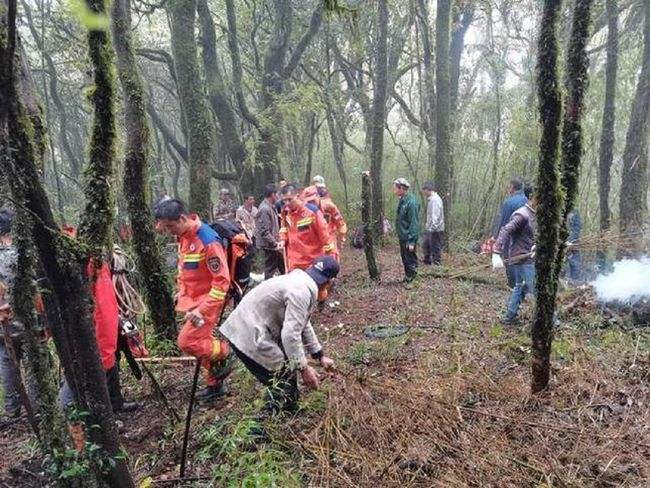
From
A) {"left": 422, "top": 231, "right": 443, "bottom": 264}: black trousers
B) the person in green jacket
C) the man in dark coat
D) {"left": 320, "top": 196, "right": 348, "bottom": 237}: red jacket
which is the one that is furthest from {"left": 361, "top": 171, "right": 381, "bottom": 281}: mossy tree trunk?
{"left": 422, "top": 231, "right": 443, "bottom": 264}: black trousers

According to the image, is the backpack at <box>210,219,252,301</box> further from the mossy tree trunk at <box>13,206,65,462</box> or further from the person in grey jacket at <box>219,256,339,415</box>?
the mossy tree trunk at <box>13,206,65,462</box>

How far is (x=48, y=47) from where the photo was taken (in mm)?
15141

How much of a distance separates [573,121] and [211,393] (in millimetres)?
3980

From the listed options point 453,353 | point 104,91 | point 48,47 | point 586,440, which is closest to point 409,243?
point 453,353

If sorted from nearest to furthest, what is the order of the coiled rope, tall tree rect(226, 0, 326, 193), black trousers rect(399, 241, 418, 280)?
1. the coiled rope
2. black trousers rect(399, 241, 418, 280)
3. tall tree rect(226, 0, 326, 193)

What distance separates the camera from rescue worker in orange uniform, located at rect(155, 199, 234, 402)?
4.46 meters

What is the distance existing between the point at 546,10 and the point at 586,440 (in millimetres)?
3071

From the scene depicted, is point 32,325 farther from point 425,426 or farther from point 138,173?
point 138,173

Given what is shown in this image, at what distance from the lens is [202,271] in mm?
4777

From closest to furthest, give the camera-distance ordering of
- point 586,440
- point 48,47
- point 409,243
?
point 586,440, point 409,243, point 48,47

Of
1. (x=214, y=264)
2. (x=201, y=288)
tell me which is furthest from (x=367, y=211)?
(x=214, y=264)

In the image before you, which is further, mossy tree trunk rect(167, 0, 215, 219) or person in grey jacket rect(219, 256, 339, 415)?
mossy tree trunk rect(167, 0, 215, 219)

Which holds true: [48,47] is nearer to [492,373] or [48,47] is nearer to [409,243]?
[409,243]

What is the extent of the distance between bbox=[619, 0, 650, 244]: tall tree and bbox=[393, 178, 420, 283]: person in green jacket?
3938 mm
